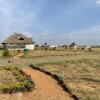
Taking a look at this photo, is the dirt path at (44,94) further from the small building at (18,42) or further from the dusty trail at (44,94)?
the small building at (18,42)

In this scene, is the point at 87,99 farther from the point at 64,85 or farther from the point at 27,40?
the point at 27,40

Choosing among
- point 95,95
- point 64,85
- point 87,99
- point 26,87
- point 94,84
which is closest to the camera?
point 87,99

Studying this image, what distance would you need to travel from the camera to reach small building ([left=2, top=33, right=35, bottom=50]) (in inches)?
3238

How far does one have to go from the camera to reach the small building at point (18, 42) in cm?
8225

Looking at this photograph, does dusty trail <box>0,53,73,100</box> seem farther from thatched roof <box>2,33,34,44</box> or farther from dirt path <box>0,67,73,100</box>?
thatched roof <box>2,33,34,44</box>

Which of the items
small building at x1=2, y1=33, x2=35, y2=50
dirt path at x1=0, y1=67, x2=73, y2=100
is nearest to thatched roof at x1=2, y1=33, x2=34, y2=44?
small building at x1=2, y1=33, x2=35, y2=50

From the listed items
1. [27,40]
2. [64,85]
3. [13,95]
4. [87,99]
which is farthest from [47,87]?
[27,40]

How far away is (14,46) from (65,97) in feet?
231

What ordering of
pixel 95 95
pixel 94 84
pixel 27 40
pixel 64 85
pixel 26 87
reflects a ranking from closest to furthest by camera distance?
1. pixel 95 95
2. pixel 26 87
3. pixel 64 85
4. pixel 94 84
5. pixel 27 40

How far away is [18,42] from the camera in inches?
3226

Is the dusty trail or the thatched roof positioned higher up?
the thatched roof

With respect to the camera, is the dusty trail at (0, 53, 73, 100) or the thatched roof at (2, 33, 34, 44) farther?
the thatched roof at (2, 33, 34, 44)

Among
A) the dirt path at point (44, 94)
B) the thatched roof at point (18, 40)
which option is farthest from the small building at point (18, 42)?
the dirt path at point (44, 94)

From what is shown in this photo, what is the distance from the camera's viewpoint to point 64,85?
16.9 m
